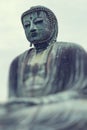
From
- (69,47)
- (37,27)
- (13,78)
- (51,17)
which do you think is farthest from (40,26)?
(13,78)

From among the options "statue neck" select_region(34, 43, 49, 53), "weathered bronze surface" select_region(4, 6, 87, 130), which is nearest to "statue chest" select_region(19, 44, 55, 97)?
"weathered bronze surface" select_region(4, 6, 87, 130)

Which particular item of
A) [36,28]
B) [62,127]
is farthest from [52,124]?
[36,28]

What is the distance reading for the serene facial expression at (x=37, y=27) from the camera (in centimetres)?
908

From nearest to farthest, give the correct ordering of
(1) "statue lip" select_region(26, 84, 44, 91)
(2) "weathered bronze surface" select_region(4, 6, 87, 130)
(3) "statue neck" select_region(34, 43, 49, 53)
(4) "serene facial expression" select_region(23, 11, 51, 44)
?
1. (2) "weathered bronze surface" select_region(4, 6, 87, 130)
2. (1) "statue lip" select_region(26, 84, 44, 91)
3. (4) "serene facial expression" select_region(23, 11, 51, 44)
4. (3) "statue neck" select_region(34, 43, 49, 53)

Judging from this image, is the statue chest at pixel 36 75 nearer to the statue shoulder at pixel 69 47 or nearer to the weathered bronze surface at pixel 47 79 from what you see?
the weathered bronze surface at pixel 47 79

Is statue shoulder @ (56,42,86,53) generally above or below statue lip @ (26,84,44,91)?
above

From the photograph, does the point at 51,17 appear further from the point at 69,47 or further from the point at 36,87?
the point at 36,87

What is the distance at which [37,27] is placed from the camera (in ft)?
29.8

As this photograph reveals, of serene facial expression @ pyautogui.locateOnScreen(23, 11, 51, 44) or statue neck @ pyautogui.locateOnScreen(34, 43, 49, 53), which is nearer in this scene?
serene facial expression @ pyautogui.locateOnScreen(23, 11, 51, 44)

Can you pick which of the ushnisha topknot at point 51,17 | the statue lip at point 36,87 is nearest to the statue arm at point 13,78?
the statue lip at point 36,87

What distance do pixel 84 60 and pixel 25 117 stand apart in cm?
121

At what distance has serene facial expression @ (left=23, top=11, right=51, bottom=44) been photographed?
9078 mm

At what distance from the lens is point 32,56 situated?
920 centimetres

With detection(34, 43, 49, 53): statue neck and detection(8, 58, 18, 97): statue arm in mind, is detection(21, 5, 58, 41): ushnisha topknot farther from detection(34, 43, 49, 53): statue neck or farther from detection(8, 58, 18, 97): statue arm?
detection(8, 58, 18, 97): statue arm
